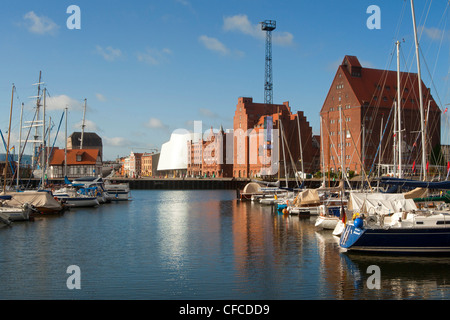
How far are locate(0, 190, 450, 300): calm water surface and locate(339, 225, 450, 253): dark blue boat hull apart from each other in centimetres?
63

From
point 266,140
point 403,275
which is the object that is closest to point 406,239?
point 403,275

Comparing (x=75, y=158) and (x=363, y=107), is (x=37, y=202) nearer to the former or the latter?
(x=363, y=107)

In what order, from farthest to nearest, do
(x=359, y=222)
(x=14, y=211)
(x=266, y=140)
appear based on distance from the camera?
(x=266, y=140) → (x=14, y=211) → (x=359, y=222)

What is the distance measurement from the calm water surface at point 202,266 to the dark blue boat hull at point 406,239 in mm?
628

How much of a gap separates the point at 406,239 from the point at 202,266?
1163cm

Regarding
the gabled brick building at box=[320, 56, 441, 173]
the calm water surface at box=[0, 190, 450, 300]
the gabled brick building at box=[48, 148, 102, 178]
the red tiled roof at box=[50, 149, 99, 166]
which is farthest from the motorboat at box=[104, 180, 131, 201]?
the red tiled roof at box=[50, 149, 99, 166]

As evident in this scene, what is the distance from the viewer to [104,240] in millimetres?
38469

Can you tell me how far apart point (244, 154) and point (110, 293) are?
15630 cm

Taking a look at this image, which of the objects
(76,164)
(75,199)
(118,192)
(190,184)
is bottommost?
(75,199)

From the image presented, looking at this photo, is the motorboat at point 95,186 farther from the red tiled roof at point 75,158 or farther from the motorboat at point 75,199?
the red tiled roof at point 75,158

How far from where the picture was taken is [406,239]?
2780cm

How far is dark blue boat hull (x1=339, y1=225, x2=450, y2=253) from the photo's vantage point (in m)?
27.6

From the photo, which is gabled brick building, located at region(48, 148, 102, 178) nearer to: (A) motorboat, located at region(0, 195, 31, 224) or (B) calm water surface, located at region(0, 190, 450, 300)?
(A) motorboat, located at region(0, 195, 31, 224)
